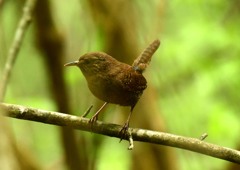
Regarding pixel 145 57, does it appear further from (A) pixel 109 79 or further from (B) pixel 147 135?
(B) pixel 147 135

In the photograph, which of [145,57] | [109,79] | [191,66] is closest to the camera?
[109,79]

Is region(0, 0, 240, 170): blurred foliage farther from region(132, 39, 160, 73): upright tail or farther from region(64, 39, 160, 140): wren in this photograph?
region(64, 39, 160, 140): wren

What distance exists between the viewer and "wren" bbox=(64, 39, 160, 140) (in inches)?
107

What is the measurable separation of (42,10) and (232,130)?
2618 mm

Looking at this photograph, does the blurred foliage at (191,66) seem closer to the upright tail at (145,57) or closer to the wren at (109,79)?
the upright tail at (145,57)

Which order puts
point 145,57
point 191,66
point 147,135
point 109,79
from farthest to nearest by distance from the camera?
1. point 191,66
2. point 145,57
3. point 109,79
4. point 147,135

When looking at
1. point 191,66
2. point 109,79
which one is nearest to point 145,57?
point 109,79

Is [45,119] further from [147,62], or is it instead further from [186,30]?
[186,30]

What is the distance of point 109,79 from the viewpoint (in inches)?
111

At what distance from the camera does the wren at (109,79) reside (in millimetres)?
2725

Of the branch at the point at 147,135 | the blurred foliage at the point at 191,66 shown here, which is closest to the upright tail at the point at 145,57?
the branch at the point at 147,135

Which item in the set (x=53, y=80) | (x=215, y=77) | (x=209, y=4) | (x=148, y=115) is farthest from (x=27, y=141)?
(x=209, y=4)

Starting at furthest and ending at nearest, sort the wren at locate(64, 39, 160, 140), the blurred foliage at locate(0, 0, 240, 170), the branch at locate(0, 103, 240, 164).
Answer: the blurred foliage at locate(0, 0, 240, 170) < the wren at locate(64, 39, 160, 140) < the branch at locate(0, 103, 240, 164)

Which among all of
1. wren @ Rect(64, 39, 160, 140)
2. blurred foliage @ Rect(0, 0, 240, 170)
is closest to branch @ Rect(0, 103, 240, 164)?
wren @ Rect(64, 39, 160, 140)
